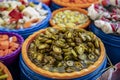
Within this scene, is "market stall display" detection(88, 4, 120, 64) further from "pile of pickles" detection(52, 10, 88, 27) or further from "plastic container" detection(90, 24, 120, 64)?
"pile of pickles" detection(52, 10, 88, 27)

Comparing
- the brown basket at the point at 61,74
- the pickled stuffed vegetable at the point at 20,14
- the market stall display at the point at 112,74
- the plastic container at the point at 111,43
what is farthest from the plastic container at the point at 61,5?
the market stall display at the point at 112,74

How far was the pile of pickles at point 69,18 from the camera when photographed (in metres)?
2.27

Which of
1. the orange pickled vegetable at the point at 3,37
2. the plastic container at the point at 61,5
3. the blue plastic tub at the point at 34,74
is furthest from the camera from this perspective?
the plastic container at the point at 61,5

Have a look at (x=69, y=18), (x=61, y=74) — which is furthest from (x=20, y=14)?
(x=61, y=74)

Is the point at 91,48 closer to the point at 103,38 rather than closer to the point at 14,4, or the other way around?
the point at 103,38

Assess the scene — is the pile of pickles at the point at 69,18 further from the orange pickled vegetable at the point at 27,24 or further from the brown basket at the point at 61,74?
the brown basket at the point at 61,74

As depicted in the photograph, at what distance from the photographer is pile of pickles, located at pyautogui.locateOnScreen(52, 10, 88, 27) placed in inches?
89.2

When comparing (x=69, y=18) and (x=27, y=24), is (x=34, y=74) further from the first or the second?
(x=69, y=18)

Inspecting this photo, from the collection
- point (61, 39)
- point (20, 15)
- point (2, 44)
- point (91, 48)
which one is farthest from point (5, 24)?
point (91, 48)

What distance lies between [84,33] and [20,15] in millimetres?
652

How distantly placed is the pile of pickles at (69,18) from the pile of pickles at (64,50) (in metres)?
0.41

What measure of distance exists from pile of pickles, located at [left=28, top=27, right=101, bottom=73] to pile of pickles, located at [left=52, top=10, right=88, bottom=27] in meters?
0.41

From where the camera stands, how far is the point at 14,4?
7.76 ft

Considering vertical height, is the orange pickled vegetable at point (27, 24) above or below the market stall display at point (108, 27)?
below
